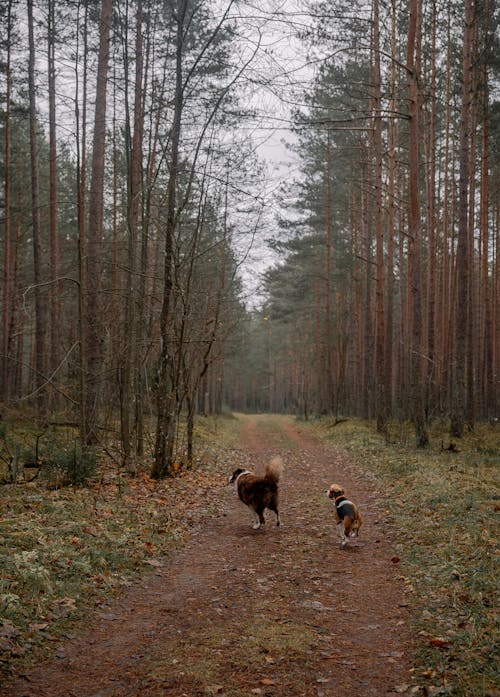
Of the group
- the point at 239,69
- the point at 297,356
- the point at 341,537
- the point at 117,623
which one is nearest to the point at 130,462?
the point at 341,537

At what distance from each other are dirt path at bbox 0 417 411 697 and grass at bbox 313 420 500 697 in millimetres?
222

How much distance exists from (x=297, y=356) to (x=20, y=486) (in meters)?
50.8

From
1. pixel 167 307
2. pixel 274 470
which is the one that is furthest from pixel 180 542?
pixel 167 307

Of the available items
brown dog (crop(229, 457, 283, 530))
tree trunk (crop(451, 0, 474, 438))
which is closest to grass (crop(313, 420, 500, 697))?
brown dog (crop(229, 457, 283, 530))

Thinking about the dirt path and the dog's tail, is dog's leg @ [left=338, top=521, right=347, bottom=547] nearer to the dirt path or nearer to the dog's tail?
the dirt path

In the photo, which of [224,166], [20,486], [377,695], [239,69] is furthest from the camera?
[224,166]

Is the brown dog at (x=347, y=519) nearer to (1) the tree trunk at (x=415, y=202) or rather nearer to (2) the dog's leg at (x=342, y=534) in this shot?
(2) the dog's leg at (x=342, y=534)

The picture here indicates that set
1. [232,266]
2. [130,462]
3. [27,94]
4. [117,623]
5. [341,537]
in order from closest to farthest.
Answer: [117,623] < [341,537] < [130,462] < [27,94] < [232,266]

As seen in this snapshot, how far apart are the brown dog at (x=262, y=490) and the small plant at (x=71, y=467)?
3.19m

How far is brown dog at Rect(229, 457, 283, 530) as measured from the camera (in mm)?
8125

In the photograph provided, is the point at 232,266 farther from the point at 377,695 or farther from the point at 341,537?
the point at 377,695

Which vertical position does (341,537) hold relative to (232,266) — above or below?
below

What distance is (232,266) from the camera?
81.6 ft

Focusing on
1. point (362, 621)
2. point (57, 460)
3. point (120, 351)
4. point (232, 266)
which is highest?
point (232, 266)
